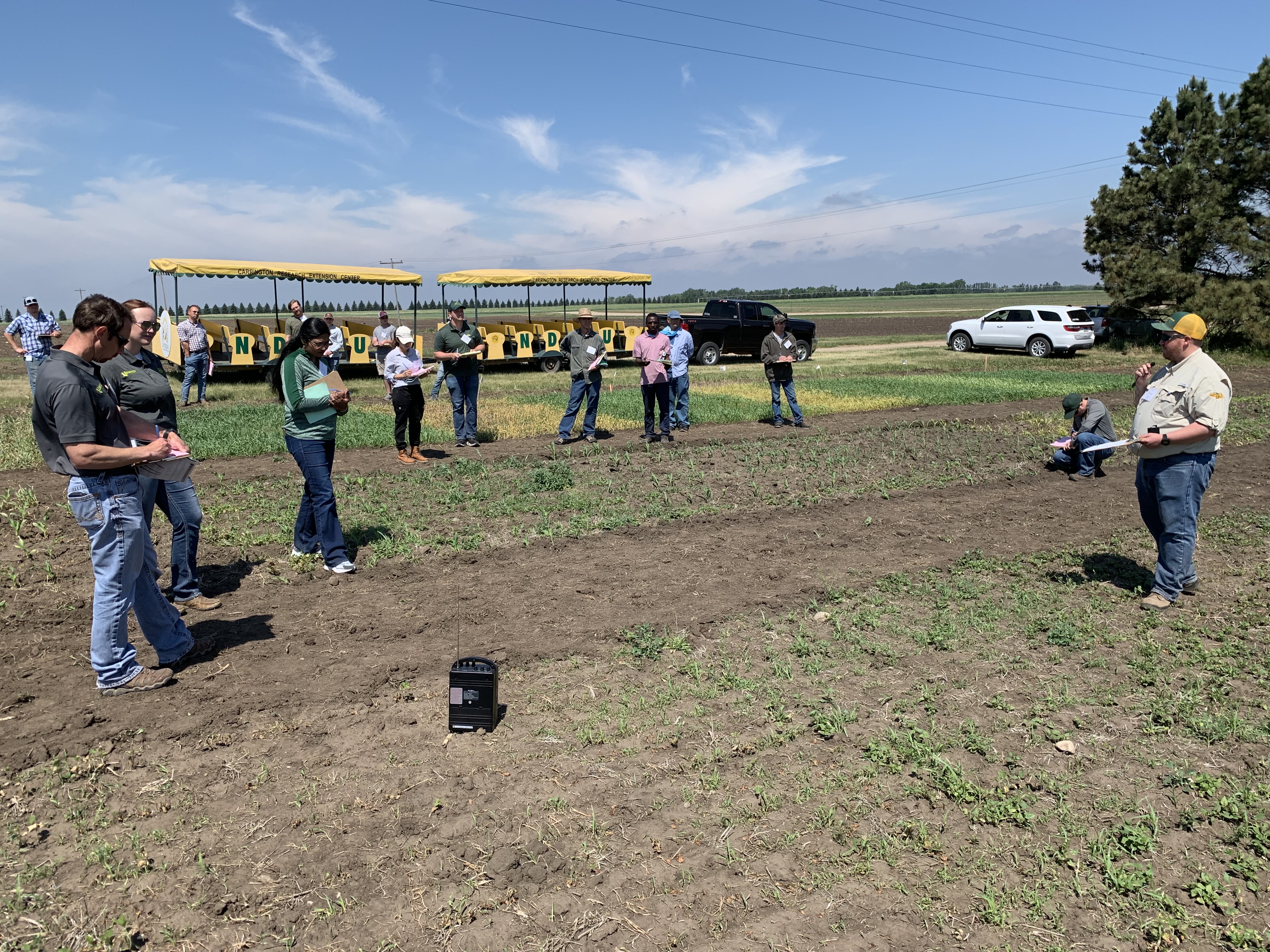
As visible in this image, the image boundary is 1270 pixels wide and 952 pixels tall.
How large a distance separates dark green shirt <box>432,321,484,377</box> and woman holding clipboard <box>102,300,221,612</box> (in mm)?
5560

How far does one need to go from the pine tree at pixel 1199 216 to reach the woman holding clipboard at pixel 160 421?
31.5 metres

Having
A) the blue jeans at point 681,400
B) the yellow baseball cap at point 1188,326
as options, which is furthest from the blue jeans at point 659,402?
the yellow baseball cap at point 1188,326

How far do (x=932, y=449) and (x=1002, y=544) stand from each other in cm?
493

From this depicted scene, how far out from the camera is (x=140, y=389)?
576 cm

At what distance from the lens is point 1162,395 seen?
603cm

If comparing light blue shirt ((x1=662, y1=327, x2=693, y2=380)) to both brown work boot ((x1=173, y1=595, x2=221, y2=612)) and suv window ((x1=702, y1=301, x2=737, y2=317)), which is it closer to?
brown work boot ((x1=173, y1=595, x2=221, y2=612))

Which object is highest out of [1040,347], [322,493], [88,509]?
[1040,347]

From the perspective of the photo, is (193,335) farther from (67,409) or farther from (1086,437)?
(1086,437)

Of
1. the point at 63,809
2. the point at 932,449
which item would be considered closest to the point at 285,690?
the point at 63,809

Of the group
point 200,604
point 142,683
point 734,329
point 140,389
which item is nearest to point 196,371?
point 200,604

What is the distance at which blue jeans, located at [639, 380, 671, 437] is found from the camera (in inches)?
519

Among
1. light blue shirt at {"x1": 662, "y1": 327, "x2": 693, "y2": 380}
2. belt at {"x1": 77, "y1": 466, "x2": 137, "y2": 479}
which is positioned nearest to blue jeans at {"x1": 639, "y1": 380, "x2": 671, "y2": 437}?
light blue shirt at {"x1": 662, "y1": 327, "x2": 693, "y2": 380}

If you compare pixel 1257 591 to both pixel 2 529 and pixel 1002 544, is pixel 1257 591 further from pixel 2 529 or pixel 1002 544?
pixel 2 529

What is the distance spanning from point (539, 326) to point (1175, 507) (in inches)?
799
